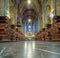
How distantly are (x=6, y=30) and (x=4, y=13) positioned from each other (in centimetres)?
489

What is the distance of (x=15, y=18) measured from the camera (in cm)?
3119

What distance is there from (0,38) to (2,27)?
3.01 feet

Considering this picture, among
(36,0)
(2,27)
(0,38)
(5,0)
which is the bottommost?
(0,38)

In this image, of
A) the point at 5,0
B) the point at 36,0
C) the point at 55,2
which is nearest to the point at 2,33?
the point at 5,0

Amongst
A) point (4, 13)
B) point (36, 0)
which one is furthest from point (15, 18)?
point (4, 13)

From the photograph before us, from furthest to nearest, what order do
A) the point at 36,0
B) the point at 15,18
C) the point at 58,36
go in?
the point at 36,0, the point at 15,18, the point at 58,36

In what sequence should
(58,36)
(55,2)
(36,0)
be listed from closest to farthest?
(58,36), (55,2), (36,0)

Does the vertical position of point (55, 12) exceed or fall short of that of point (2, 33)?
it exceeds it

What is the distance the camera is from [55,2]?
56.9ft

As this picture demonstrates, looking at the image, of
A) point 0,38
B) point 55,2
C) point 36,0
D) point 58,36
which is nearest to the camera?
point 0,38

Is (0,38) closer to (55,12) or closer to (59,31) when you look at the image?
(59,31)

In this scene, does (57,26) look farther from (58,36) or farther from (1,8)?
(1,8)

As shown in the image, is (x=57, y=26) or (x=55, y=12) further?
(x=55, y=12)

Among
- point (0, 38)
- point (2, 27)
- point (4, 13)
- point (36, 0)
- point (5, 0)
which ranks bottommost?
point (0, 38)
